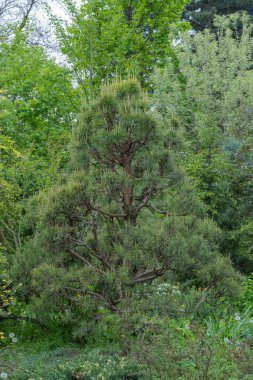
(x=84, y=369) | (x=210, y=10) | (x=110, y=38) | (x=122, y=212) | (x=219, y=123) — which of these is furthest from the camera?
(x=210, y=10)

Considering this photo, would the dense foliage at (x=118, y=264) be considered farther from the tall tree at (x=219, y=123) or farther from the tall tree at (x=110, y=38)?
the tall tree at (x=110, y=38)

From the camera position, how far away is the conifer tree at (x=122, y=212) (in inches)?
212

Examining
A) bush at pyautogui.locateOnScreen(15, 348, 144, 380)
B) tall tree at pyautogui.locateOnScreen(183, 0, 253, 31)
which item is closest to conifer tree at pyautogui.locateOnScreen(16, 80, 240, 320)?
bush at pyautogui.locateOnScreen(15, 348, 144, 380)

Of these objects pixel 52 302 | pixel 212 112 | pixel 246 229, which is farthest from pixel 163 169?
pixel 212 112

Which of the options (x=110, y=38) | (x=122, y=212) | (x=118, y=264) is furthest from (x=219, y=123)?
(x=118, y=264)

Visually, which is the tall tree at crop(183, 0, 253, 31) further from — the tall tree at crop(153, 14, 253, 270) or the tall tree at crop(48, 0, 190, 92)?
the tall tree at crop(48, 0, 190, 92)

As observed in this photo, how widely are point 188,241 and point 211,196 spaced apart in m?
5.01

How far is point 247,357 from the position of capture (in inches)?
168

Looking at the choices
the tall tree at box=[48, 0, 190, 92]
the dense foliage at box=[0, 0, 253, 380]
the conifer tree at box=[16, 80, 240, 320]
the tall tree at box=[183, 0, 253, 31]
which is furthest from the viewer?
the tall tree at box=[183, 0, 253, 31]

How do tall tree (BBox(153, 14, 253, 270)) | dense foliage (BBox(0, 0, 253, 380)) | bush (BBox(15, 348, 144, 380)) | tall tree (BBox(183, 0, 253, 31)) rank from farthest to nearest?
1. tall tree (BBox(183, 0, 253, 31))
2. tall tree (BBox(153, 14, 253, 270))
3. dense foliage (BBox(0, 0, 253, 380))
4. bush (BBox(15, 348, 144, 380))

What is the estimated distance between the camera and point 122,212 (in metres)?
6.03

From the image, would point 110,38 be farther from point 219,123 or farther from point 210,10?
point 210,10

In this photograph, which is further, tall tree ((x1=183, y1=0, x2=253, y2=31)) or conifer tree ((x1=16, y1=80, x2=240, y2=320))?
tall tree ((x1=183, y1=0, x2=253, y2=31))

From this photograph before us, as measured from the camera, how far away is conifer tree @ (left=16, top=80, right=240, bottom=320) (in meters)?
5.39
